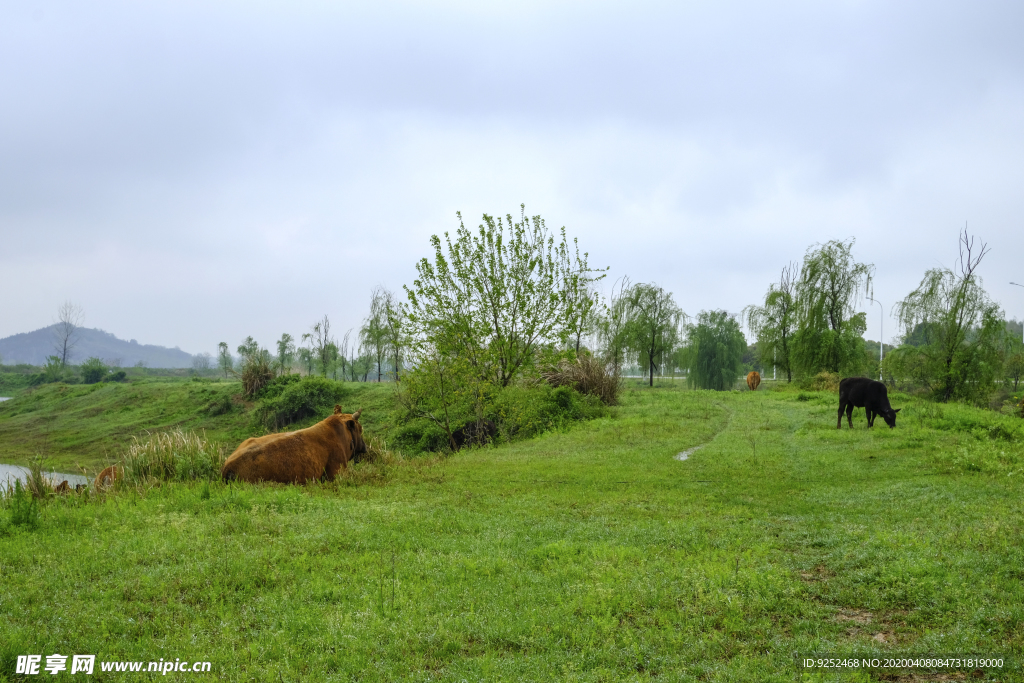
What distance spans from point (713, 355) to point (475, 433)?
35.7 m

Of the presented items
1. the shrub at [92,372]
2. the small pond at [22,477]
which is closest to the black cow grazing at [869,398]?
the small pond at [22,477]

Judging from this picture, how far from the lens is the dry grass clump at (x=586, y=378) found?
27.3 m

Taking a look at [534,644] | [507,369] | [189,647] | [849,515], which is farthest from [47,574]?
[507,369]

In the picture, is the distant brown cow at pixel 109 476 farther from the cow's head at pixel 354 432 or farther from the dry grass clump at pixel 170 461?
the cow's head at pixel 354 432

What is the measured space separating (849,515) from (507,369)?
16.6 m

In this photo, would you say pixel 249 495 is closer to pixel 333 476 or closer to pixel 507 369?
pixel 333 476

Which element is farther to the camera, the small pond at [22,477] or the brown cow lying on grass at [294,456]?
the brown cow lying on grass at [294,456]

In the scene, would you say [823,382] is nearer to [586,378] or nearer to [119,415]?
[586,378]

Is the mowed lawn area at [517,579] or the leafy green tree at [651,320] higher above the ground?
the leafy green tree at [651,320]

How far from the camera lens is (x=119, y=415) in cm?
4134

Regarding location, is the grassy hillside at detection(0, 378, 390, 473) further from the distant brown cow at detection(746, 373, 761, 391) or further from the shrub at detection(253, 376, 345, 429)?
the distant brown cow at detection(746, 373, 761, 391)

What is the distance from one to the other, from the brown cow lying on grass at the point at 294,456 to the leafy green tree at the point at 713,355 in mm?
44251

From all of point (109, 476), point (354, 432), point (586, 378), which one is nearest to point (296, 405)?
point (586, 378)

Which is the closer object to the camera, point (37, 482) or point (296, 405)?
point (37, 482)
